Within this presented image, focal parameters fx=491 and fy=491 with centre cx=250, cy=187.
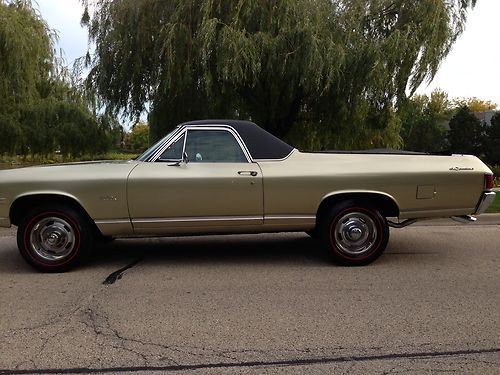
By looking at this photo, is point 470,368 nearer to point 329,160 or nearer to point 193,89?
point 329,160

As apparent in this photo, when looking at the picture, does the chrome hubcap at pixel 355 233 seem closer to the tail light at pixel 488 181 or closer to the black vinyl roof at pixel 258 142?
the black vinyl roof at pixel 258 142

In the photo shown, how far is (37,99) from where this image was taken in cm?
1850

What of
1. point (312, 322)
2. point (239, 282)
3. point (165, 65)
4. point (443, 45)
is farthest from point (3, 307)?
point (443, 45)

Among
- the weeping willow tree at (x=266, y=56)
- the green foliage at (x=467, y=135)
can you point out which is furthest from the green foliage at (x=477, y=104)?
the weeping willow tree at (x=266, y=56)

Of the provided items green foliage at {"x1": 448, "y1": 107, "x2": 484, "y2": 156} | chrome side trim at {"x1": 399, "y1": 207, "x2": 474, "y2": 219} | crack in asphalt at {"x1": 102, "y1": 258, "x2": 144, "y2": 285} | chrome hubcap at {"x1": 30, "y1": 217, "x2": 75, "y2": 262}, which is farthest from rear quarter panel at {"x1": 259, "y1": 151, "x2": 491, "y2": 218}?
green foliage at {"x1": 448, "y1": 107, "x2": 484, "y2": 156}

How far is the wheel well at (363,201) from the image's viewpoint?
5848 mm

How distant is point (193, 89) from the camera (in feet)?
43.4

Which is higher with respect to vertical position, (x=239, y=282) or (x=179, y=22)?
(x=179, y=22)

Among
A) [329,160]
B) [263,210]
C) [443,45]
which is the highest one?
[443,45]

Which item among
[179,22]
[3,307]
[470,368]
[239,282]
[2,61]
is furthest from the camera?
[2,61]

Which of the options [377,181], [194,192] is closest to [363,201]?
[377,181]

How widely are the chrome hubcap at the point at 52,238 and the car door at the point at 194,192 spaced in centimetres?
78

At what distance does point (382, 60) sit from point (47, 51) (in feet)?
41.0

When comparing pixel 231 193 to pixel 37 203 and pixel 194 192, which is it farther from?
pixel 37 203
